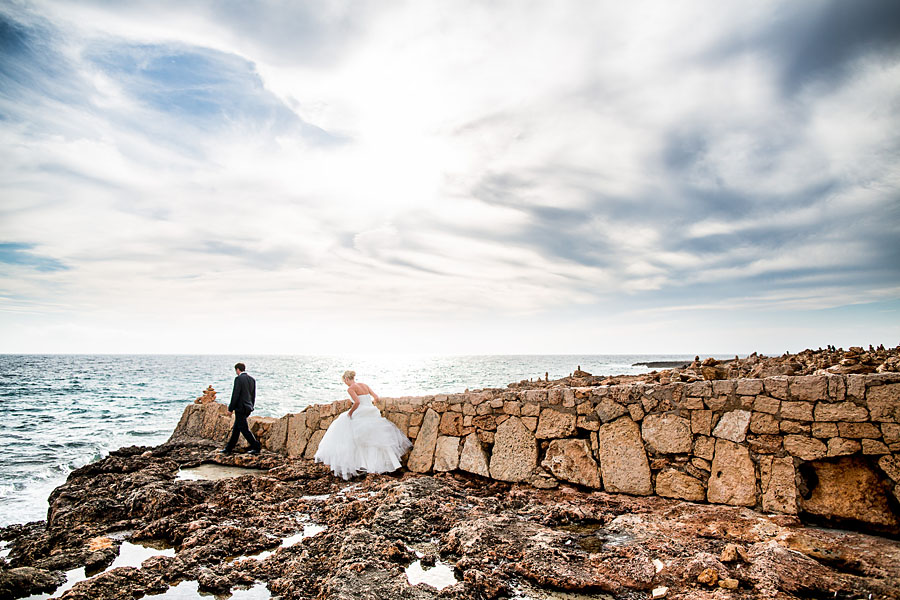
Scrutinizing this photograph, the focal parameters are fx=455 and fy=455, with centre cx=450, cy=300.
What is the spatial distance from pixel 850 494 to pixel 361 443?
6786mm

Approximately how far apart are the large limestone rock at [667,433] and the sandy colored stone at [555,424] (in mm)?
998

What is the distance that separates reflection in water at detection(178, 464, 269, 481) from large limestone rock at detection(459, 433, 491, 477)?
393 centimetres

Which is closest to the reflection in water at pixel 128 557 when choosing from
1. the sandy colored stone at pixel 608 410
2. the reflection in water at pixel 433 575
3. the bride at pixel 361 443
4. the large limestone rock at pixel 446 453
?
the reflection in water at pixel 433 575

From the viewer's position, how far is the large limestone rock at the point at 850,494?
482 cm

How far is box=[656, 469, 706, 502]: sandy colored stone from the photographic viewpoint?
5703mm

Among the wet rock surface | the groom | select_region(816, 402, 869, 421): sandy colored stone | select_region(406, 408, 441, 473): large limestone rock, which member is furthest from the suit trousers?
select_region(816, 402, 869, 421): sandy colored stone

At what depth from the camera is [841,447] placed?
4992mm

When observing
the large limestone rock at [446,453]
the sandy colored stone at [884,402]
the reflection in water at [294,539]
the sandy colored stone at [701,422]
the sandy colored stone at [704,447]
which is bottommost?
the reflection in water at [294,539]

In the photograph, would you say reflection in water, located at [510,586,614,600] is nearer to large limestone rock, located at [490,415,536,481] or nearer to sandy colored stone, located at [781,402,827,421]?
large limestone rock, located at [490,415,536,481]

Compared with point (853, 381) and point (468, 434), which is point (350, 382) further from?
point (853, 381)

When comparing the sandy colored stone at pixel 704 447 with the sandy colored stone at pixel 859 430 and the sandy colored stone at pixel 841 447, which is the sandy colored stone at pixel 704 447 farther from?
the sandy colored stone at pixel 859 430

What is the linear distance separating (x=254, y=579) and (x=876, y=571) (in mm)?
5269

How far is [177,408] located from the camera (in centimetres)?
2806

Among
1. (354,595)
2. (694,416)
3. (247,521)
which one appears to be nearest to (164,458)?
(247,521)
